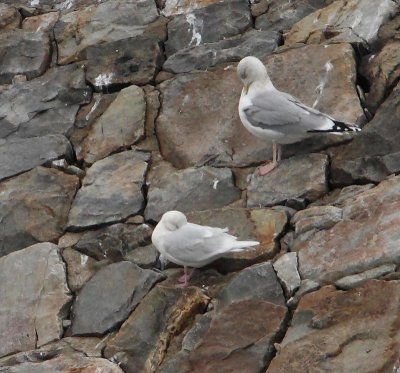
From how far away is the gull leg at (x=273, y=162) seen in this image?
7.44 metres

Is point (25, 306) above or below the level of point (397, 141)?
below

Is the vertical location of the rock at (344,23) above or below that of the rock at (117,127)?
above

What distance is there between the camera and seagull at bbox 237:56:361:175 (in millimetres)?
7113

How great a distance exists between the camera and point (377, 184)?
6.88 metres

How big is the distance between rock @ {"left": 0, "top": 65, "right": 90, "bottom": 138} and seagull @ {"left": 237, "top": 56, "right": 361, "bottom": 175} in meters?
→ 2.23

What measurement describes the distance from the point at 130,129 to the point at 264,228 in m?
2.30

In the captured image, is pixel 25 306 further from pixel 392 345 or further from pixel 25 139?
pixel 392 345

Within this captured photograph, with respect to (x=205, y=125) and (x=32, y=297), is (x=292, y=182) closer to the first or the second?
(x=205, y=125)

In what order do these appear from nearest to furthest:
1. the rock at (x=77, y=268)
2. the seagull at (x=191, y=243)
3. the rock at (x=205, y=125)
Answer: the seagull at (x=191, y=243), the rock at (x=77, y=268), the rock at (x=205, y=125)

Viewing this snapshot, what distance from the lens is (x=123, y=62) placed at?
9.35m

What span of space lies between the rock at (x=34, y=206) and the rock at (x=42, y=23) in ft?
8.53

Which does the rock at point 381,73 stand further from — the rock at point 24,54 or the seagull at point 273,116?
the rock at point 24,54

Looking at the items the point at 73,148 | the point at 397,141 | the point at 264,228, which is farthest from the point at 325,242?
the point at 73,148

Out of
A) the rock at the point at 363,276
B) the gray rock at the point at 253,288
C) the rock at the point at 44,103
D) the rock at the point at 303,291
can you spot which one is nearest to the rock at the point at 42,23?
the rock at the point at 44,103
